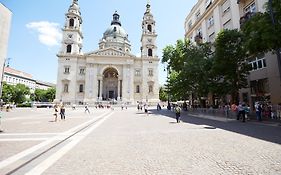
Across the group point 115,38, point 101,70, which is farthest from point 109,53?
point 115,38

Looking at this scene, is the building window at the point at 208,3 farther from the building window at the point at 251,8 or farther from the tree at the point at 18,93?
the tree at the point at 18,93

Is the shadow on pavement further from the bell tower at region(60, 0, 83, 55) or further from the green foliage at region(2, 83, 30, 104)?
the green foliage at region(2, 83, 30, 104)

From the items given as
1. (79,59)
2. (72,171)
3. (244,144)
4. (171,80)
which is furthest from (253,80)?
(79,59)

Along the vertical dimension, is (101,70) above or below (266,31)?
above

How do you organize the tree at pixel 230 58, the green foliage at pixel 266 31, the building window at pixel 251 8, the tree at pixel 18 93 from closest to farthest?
the green foliage at pixel 266 31
the tree at pixel 230 58
the building window at pixel 251 8
the tree at pixel 18 93

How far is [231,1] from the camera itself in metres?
25.6

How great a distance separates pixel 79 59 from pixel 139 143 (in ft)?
200

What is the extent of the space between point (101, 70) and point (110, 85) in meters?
8.00

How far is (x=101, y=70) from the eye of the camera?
63562mm

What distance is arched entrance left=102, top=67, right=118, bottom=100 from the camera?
6847 centimetres

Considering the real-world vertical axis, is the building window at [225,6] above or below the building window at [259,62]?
above

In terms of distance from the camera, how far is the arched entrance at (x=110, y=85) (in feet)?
225

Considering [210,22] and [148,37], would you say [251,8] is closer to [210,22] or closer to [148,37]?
[210,22]

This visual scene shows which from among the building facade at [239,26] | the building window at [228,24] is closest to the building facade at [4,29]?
the building facade at [239,26]
